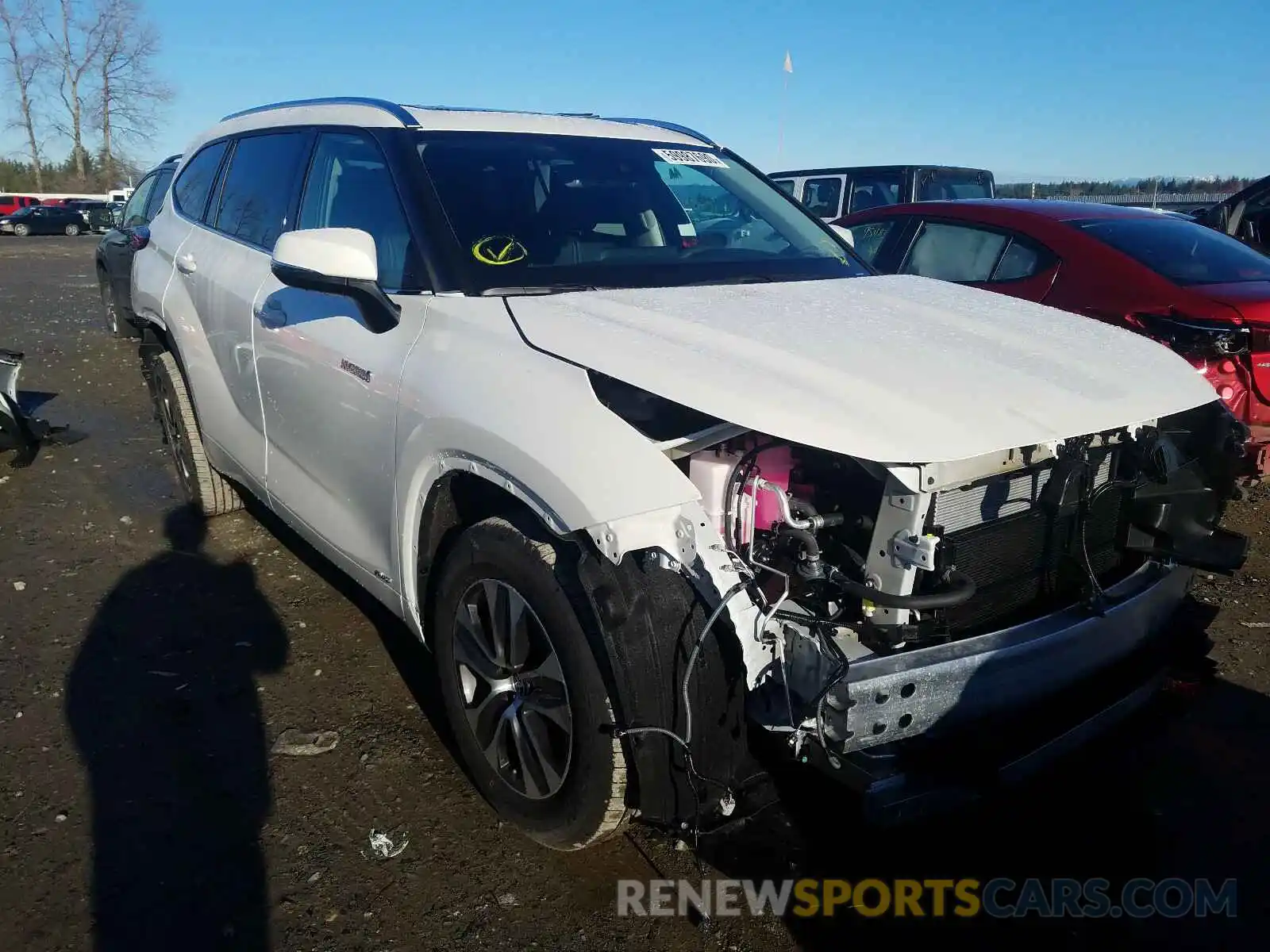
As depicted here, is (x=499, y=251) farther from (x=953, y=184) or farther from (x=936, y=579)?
(x=953, y=184)

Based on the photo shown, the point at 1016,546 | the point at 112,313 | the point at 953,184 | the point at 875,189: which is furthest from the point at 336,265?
the point at 953,184

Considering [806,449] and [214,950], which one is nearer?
[214,950]

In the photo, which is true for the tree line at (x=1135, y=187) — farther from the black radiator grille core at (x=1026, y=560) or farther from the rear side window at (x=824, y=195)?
the black radiator grille core at (x=1026, y=560)

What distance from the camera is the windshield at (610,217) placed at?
2842mm

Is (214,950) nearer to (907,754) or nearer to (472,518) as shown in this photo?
(472,518)

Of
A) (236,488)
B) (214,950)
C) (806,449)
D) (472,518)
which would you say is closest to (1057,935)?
(806,449)

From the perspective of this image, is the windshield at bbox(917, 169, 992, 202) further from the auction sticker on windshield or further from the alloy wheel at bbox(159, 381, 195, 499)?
the alloy wheel at bbox(159, 381, 195, 499)

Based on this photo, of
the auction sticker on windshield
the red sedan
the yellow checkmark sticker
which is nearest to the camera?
the yellow checkmark sticker

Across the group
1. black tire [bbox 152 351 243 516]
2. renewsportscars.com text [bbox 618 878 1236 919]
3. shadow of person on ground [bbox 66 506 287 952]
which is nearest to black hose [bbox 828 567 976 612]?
renewsportscars.com text [bbox 618 878 1236 919]

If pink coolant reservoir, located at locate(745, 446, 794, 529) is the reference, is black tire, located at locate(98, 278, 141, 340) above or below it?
below

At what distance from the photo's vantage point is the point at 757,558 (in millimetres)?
2332

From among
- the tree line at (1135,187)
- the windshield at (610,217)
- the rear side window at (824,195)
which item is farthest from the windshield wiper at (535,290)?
the tree line at (1135,187)

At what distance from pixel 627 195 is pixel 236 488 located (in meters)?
3.07

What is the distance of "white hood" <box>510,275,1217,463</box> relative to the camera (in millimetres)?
1992
